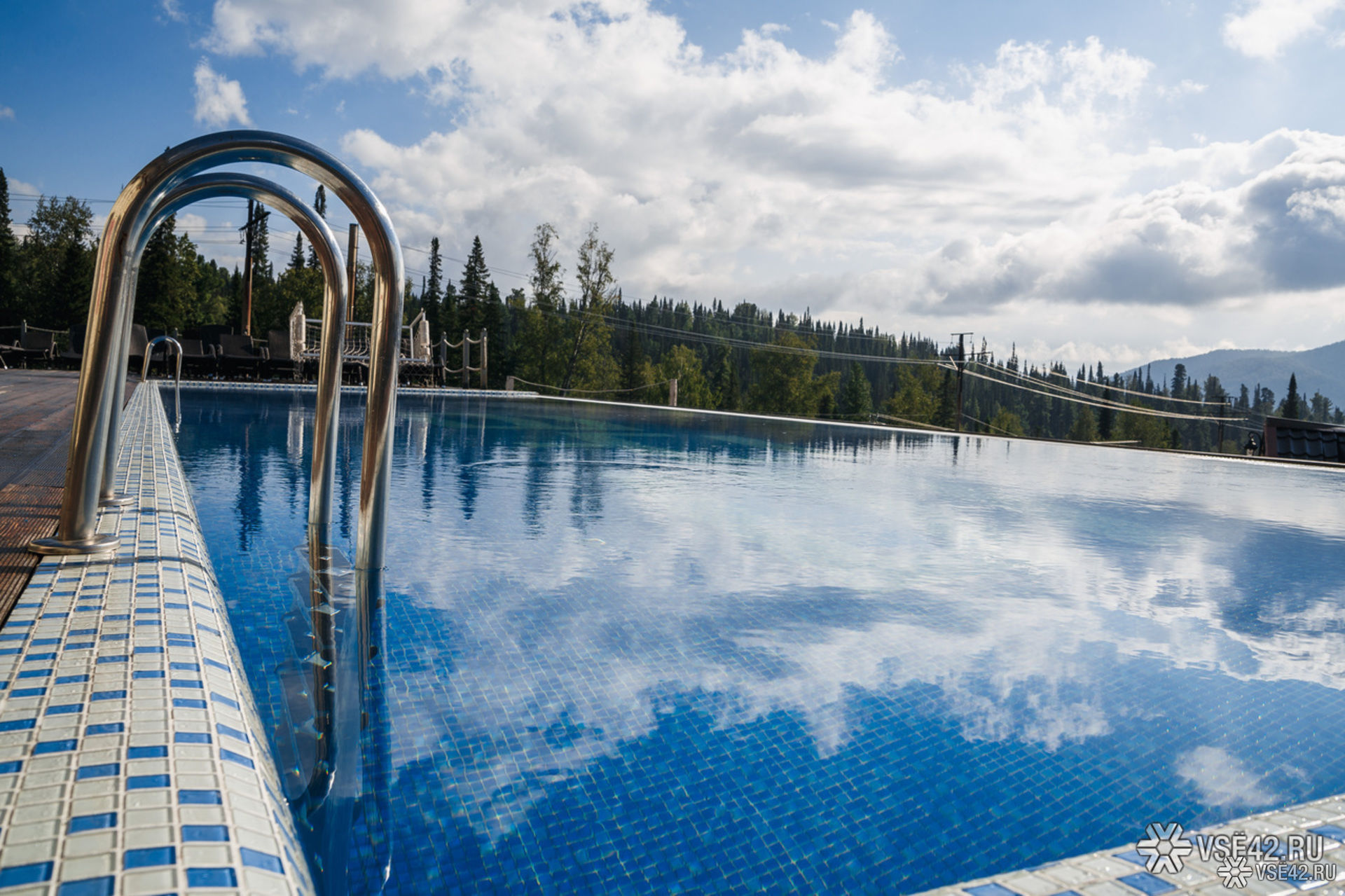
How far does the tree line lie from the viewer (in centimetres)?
2967

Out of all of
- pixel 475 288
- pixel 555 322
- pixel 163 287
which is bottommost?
pixel 163 287

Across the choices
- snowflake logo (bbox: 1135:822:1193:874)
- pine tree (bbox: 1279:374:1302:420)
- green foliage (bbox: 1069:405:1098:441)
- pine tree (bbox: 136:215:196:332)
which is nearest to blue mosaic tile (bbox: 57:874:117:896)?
snowflake logo (bbox: 1135:822:1193:874)

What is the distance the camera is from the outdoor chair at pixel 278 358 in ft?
46.0

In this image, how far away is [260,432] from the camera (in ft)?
23.8

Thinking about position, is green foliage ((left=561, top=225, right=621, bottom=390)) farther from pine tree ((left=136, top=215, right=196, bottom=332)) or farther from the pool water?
the pool water

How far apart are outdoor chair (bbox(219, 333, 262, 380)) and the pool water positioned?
10329 mm

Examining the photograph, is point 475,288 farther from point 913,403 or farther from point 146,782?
point 913,403

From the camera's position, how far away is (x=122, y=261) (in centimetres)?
192

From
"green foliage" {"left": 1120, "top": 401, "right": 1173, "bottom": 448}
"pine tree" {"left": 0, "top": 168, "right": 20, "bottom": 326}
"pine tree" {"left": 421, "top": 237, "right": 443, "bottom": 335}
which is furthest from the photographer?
"green foliage" {"left": 1120, "top": 401, "right": 1173, "bottom": 448}

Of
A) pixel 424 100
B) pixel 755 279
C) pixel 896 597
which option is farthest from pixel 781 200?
pixel 896 597

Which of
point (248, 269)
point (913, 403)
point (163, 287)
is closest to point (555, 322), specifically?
point (163, 287)

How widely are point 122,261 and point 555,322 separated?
3702cm

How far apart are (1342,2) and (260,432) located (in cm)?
1730

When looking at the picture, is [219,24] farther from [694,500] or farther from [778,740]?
[778,740]
